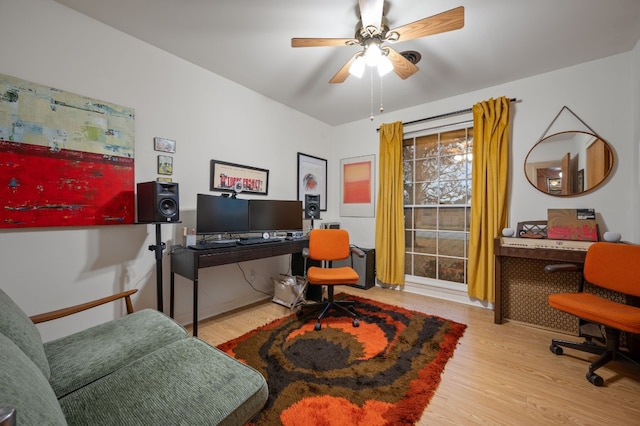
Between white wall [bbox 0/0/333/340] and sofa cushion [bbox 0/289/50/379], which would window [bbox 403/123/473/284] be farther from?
sofa cushion [bbox 0/289/50/379]

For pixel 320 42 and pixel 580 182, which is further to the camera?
pixel 580 182

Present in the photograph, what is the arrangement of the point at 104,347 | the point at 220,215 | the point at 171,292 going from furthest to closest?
the point at 220,215
the point at 171,292
the point at 104,347

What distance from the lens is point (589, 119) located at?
8.27 ft

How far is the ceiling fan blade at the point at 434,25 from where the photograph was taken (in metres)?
1.55

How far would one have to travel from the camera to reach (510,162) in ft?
9.53

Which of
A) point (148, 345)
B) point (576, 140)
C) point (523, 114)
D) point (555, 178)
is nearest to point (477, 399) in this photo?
point (148, 345)

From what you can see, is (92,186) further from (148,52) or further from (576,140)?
(576,140)

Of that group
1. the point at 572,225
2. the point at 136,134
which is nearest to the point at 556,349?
the point at 572,225

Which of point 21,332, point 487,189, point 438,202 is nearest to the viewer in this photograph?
point 21,332

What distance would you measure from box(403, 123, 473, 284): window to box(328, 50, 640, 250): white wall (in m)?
0.42

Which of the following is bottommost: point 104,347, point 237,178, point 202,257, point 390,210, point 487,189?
point 104,347

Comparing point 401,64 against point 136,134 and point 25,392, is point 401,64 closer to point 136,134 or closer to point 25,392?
point 136,134

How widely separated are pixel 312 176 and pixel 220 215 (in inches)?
69.8

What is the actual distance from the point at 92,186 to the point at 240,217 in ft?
4.04
